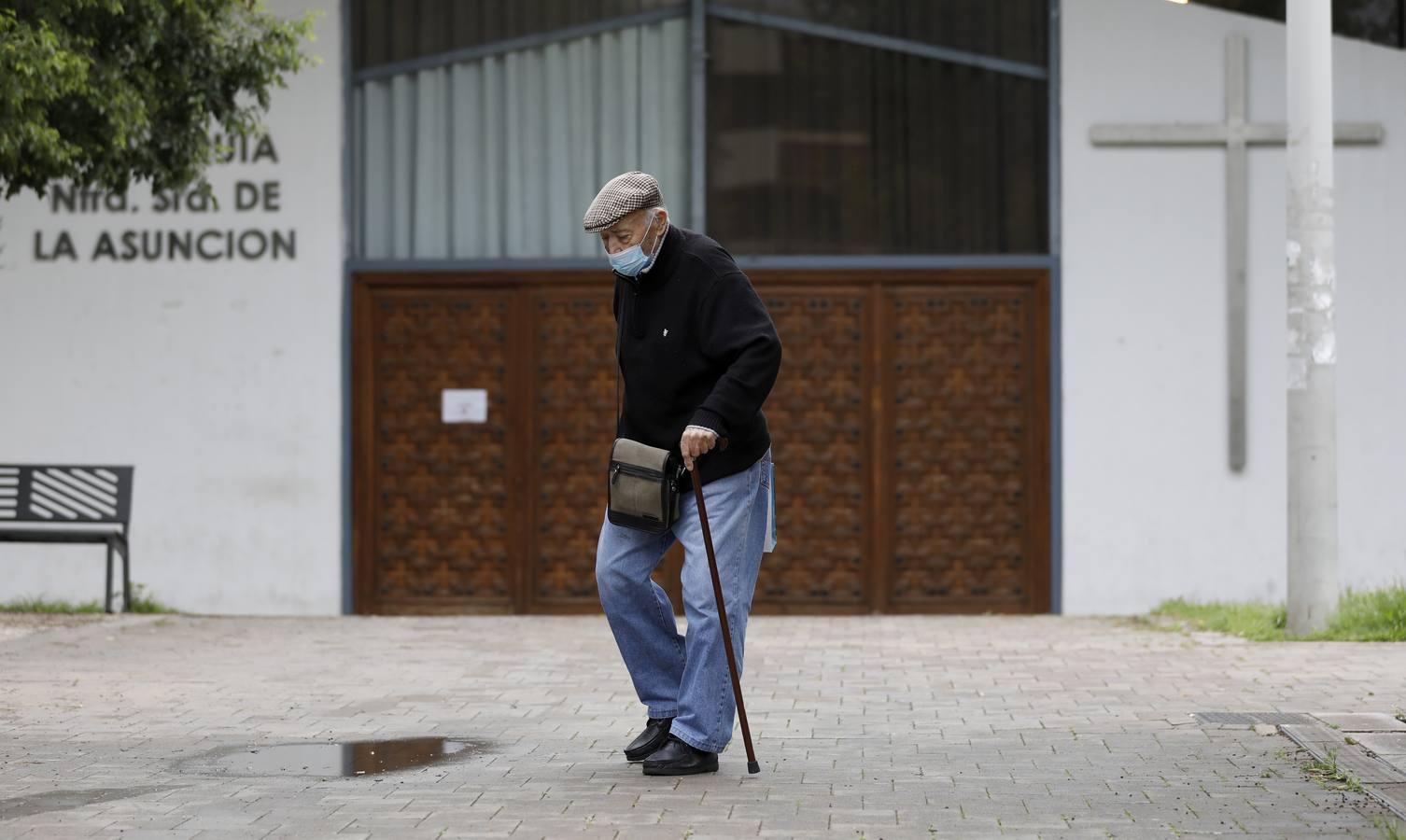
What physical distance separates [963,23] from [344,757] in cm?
800

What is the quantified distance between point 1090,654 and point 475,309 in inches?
197

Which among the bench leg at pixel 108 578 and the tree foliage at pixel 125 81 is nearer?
the tree foliage at pixel 125 81

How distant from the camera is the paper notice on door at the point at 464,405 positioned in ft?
43.7

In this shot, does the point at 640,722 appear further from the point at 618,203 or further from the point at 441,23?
the point at 441,23

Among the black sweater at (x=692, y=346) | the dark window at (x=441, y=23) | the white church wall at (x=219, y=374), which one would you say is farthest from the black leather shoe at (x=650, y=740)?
the dark window at (x=441, y=23)

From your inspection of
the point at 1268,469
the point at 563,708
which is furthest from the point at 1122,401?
the point at 563,708

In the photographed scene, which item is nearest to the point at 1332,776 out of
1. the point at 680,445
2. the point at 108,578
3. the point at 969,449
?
the point at 680,445

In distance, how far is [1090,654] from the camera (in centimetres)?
1023

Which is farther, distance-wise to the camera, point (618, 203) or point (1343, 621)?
point (1343, 621)

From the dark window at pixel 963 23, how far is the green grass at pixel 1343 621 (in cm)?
388

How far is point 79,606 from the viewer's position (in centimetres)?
1310

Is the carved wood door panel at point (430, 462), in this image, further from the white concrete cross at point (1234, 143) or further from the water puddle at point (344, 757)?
the water puddle at point (344, 757)

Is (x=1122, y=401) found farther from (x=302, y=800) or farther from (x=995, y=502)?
(x=302, y=800)

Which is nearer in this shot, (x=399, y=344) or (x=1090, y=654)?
(x=1090, y=654)
